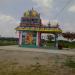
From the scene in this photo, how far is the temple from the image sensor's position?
47344 mm

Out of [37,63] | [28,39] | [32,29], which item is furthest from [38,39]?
[37,63]

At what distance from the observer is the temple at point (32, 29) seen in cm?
4734

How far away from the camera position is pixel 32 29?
47.4m

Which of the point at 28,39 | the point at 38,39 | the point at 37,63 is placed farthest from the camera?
the point at 28,39

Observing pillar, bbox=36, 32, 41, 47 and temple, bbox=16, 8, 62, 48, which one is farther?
temple, bbox=16, 8, 62, 48

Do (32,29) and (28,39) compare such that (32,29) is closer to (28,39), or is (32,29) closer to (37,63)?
(28,39)

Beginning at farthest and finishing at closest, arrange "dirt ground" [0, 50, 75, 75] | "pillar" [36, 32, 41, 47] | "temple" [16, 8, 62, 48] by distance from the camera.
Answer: "temple" [16, 8, 62, 48] < "pillar" [36, 32, 41, 47] < "dirt ground" [0, 50, 75, 75]

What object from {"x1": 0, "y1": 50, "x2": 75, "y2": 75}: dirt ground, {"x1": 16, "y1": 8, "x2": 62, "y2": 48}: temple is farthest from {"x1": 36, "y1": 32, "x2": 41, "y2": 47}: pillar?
{"x1": 0, "y1": 50, "x2": 75, "y2": 75}: dirt ground

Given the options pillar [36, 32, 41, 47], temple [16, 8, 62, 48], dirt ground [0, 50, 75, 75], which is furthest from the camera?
temple [16, 8, 62, 48]

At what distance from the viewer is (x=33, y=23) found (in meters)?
48.5

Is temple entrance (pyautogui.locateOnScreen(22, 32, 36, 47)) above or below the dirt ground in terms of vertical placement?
above

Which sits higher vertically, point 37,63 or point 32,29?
point 32,29

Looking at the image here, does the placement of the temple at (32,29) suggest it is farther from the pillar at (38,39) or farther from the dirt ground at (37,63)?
the dirt ground at (37,63)

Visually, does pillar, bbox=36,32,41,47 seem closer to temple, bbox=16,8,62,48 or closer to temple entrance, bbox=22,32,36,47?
temple, bbox=16,8,62,48
